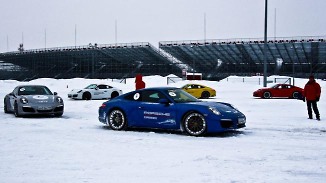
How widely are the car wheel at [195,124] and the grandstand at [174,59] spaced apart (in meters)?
43.2

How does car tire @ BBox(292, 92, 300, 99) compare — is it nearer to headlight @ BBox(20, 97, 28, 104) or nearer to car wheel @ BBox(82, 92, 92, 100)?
car wheel @ BBox(82, 92, 92, 100)

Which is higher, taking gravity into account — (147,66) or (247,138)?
(147,66)

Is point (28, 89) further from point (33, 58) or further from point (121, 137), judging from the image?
point (33, 58)

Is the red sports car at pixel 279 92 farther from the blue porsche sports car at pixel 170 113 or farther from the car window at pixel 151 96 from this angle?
the car window at pixel 151 96

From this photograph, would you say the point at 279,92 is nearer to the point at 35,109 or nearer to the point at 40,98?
the point at 40,98

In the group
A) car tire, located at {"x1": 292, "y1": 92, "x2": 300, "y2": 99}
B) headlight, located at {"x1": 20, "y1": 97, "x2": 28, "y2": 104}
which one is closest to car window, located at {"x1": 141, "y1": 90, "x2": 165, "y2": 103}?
headlight, located at {"x1": 20, "y1": 97, "x2": 28, "y2": 104}

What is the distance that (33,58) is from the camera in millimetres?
75438

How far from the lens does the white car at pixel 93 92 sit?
26219 millimetres

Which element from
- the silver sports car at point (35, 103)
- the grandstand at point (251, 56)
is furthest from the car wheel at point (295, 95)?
the grandstand at point (251, 56)

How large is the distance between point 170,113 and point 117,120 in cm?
176

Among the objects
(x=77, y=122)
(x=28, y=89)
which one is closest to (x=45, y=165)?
(x=77, y=122)

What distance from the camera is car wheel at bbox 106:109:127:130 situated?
35.9 ft

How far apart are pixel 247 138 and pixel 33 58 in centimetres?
7146

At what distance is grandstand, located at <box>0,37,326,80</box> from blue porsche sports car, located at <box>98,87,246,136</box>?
1642 inches
